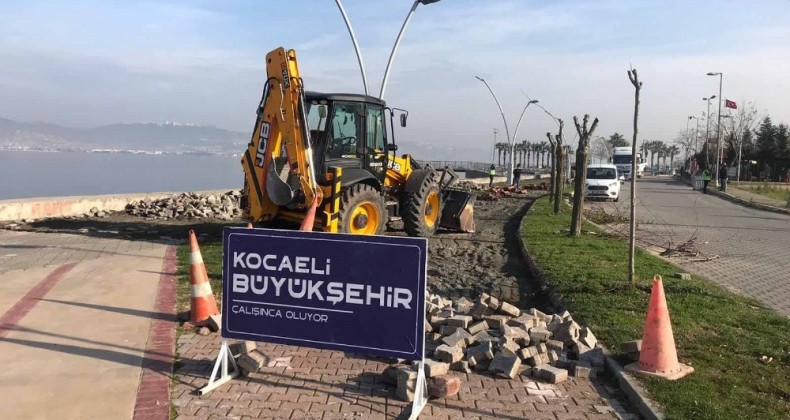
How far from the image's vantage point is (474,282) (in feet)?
28.7

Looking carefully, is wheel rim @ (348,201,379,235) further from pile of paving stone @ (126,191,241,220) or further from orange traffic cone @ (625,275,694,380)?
pile of paving stone @ (126,191,241,220)

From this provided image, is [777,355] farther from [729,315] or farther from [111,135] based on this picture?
[111,135]

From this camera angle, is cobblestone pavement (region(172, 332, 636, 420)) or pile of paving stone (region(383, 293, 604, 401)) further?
pile of paving stone (region(383, 293, 604, 401))

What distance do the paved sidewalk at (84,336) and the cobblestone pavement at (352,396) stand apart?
0.29m

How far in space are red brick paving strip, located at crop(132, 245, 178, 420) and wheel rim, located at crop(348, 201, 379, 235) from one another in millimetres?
4039

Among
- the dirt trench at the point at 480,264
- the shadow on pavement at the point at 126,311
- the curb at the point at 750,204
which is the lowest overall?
the curb at the point at 750,204

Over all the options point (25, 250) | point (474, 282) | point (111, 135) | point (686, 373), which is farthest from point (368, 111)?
point (111, 135)

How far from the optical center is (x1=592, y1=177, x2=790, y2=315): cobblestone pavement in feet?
29.2

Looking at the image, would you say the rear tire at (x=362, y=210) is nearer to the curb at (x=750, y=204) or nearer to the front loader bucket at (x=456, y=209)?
the front loader bucket at (x=456, y=209)

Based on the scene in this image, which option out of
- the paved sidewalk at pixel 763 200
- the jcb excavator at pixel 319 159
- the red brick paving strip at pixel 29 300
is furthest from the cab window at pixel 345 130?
the paved sidewalk at pixel 763 200

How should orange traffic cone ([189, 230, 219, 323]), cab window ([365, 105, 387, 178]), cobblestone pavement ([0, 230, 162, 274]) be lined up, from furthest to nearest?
cab window ([365, 105, 387, 178]) < cobblestone pavement ([0, 230, 162, 274]) < orange traffic cone ([189, 230, 219, 323])

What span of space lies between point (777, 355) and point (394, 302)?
3.68 metres

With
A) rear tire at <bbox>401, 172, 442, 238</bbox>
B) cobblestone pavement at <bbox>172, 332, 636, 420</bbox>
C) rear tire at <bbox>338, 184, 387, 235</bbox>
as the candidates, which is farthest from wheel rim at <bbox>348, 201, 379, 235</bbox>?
cobblestone pavement at <bbox>172, 332, 636, 420</bbox>

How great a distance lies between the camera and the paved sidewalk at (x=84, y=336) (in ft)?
13.6
